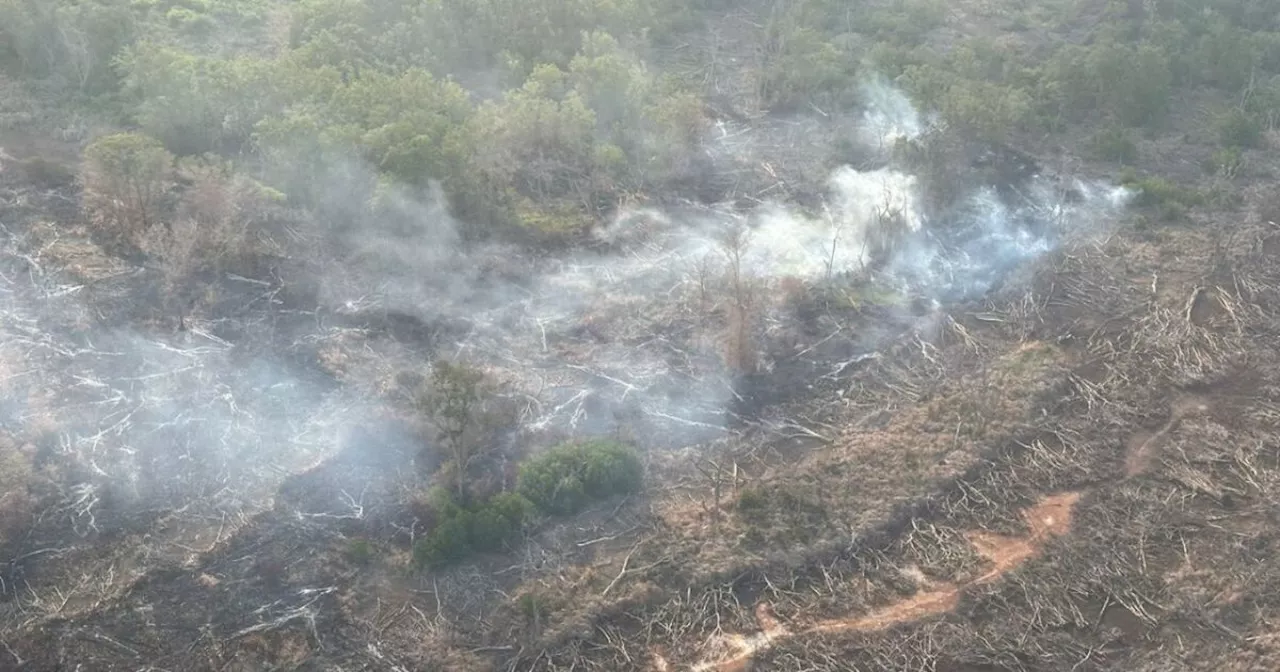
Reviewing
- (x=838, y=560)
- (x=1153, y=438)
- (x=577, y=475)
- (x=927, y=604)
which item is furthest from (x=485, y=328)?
(x=1153, y=438)

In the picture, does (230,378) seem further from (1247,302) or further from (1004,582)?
(1247,302)

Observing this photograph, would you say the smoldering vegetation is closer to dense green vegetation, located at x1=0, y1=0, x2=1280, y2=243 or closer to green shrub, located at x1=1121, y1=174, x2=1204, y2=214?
green shrub, located at x1=1121, y1=174, x2=1204, y2=214

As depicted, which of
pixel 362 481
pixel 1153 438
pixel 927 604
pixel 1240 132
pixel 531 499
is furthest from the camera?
pixel 1240 132

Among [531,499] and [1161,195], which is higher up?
[1161,195]

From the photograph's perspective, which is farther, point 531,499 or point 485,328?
point 485,328

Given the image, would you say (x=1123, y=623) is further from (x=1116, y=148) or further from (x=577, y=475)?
(x=1116, y=148)

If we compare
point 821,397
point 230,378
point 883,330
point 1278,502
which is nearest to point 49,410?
point 230,378
